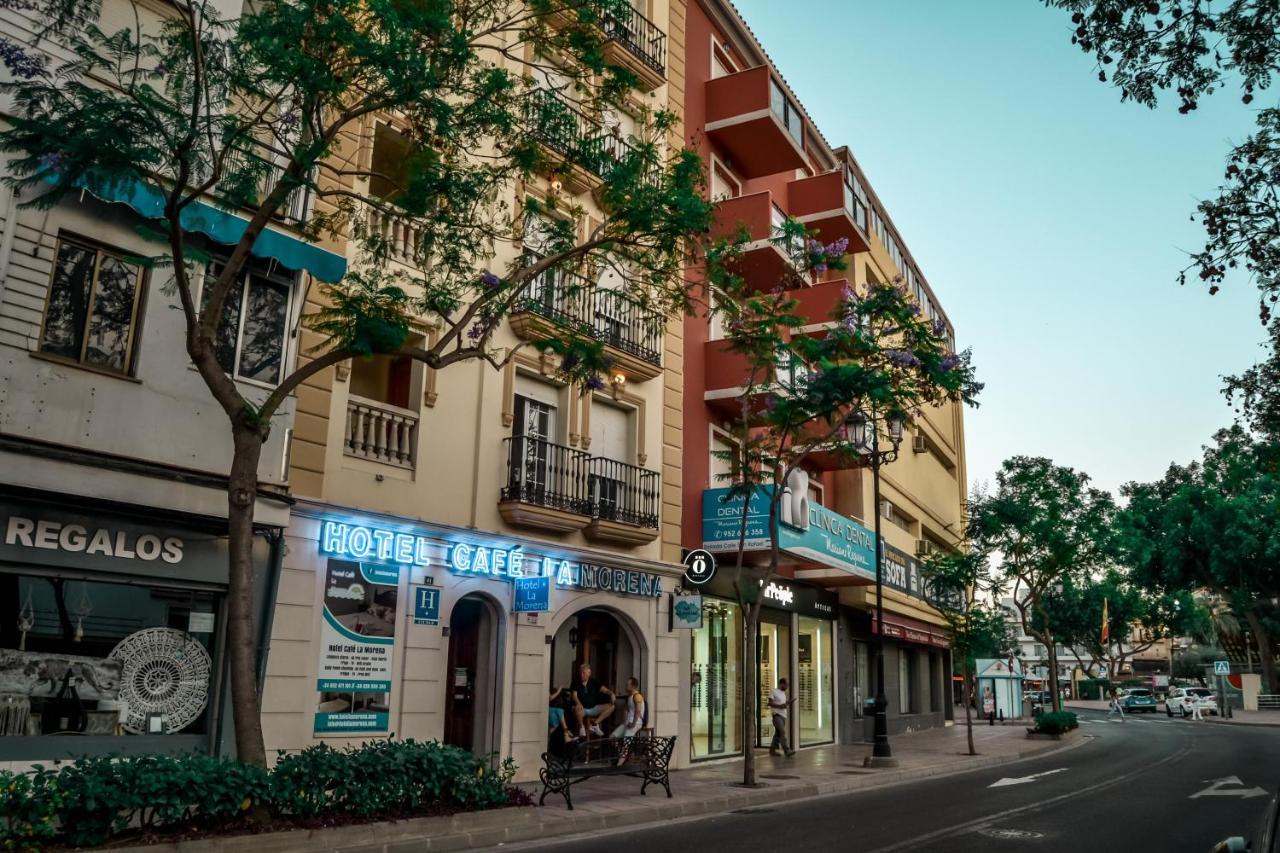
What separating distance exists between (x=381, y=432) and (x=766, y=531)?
30.2 feet

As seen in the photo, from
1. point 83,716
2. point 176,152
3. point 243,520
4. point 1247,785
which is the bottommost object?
point 1247,785

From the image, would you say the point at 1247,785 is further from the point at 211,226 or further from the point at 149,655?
the point at 211,226

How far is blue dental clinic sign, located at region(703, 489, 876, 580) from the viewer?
20875mm

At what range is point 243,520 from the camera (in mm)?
9430

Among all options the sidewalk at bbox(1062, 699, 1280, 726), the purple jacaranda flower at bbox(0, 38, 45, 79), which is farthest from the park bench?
the sidewalk at bbox(1062, 699, 1280, 726)

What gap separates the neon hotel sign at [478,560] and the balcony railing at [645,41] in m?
10.8

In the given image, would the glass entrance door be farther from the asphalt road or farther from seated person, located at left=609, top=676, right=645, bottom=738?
seated person, located at left=609, top=676, right=645, bottom=738

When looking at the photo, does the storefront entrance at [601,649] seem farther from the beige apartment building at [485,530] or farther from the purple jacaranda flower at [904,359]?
the purple jacaranda flower at [904,359]

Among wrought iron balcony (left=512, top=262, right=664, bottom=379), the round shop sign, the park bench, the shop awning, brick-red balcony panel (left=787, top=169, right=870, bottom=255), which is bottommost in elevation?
the park bench

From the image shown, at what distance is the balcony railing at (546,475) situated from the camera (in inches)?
652

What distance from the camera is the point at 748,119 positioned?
23.7 m

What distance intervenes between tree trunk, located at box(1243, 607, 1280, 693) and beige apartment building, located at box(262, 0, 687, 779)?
1754 inches

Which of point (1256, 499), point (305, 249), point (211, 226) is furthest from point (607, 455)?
point (1256, 499)

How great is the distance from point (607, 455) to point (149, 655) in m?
9.59
